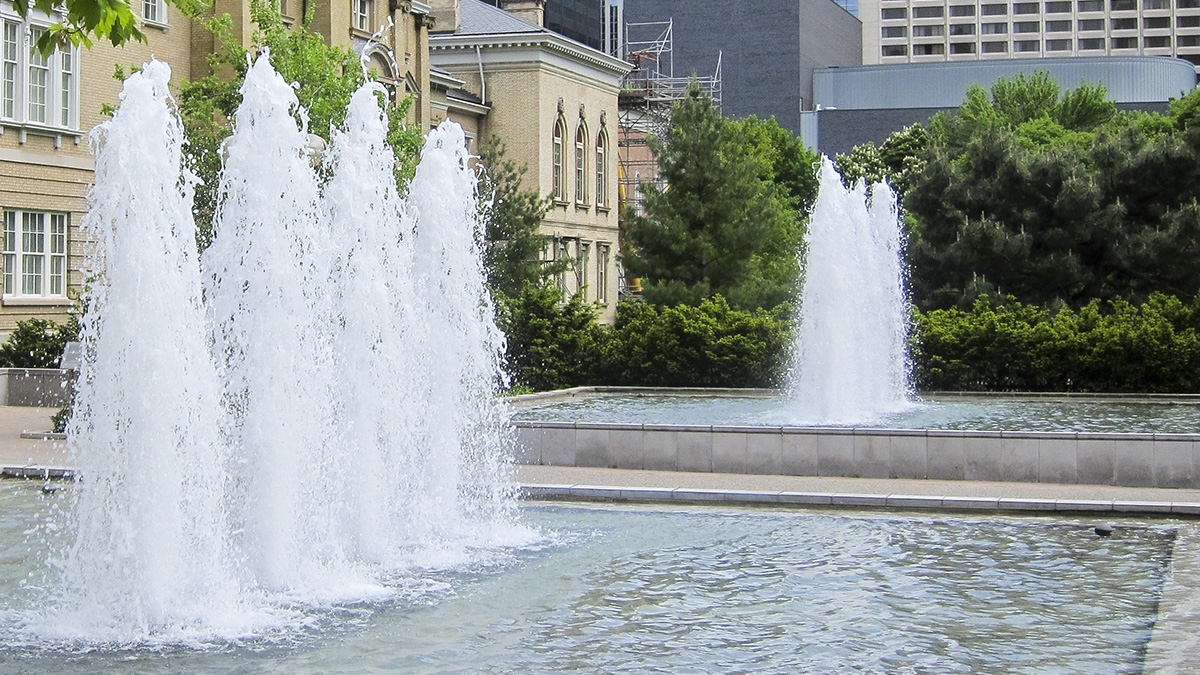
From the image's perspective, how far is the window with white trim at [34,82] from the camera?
31516 mm

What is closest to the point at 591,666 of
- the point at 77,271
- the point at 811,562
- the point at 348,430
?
the point at 811,562

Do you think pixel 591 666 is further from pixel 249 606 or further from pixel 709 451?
pixel 709 451

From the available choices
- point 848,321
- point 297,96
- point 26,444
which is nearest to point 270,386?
point 26,444

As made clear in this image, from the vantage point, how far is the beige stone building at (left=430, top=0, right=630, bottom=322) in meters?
53.5

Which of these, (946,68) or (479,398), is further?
(946,68)

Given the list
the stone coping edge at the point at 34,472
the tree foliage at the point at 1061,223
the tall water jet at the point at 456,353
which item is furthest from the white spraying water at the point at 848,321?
the stone coping edge at the point at 34,472

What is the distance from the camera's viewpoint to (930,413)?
23.4 metres

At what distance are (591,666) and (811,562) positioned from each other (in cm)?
365

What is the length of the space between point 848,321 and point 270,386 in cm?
1572

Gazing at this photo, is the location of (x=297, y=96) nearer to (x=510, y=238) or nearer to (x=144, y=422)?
(x=510, y=238)

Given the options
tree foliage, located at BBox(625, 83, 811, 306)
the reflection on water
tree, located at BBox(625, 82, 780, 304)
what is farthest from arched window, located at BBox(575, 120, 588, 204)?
the reflection on water

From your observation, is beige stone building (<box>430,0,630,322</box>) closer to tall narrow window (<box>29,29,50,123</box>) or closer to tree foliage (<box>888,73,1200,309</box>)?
tree foliage (<box>888,73,1200,309</box>)

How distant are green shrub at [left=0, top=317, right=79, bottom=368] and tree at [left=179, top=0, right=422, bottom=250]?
443 centimetres

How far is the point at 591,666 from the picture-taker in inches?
335
